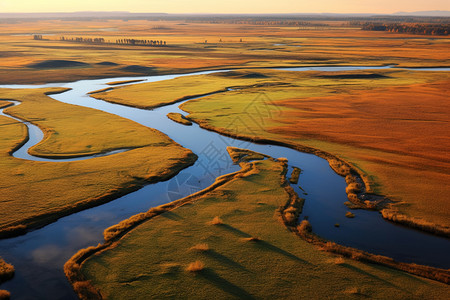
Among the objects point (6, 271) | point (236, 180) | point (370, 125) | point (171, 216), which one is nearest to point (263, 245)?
point (171, 216)

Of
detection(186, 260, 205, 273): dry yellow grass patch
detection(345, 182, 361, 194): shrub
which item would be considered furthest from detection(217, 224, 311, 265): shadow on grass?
detection(345, 182, 361, 194): shrub

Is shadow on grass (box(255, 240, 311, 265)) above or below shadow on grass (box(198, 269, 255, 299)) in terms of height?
above

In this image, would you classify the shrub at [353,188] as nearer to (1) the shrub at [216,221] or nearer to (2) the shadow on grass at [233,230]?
(2) the shadow on grass at [233,230]

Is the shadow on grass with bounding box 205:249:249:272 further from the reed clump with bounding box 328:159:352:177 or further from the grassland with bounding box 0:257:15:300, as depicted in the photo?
the reed clump with bounding box 328:159:352:177

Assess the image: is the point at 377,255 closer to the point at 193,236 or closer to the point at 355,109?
the point at 193,236

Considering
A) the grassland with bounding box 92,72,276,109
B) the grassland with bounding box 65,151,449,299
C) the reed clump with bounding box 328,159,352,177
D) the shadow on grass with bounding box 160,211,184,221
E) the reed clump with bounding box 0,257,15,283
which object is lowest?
the reed clump with bounding box 0,257,15,283

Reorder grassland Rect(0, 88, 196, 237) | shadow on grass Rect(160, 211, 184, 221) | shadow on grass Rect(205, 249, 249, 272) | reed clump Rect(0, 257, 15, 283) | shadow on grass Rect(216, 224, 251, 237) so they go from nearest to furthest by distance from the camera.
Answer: reed clump Rect(0, 257, 15, 283) < shadow on grass Rect(205, 249, 249, 272) < shadow on grass Rect(216, 224, 251, 237) < shadow on grass Rect(160, 211, 184, 221) < grassland Rect(0, 88, 196, 237)

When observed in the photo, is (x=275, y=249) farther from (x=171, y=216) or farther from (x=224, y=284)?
(x=171, y=216)

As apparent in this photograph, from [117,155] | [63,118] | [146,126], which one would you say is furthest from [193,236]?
[63,118]

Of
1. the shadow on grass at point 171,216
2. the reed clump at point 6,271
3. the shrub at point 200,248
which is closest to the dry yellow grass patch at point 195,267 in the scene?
the shrub at point 200,248
